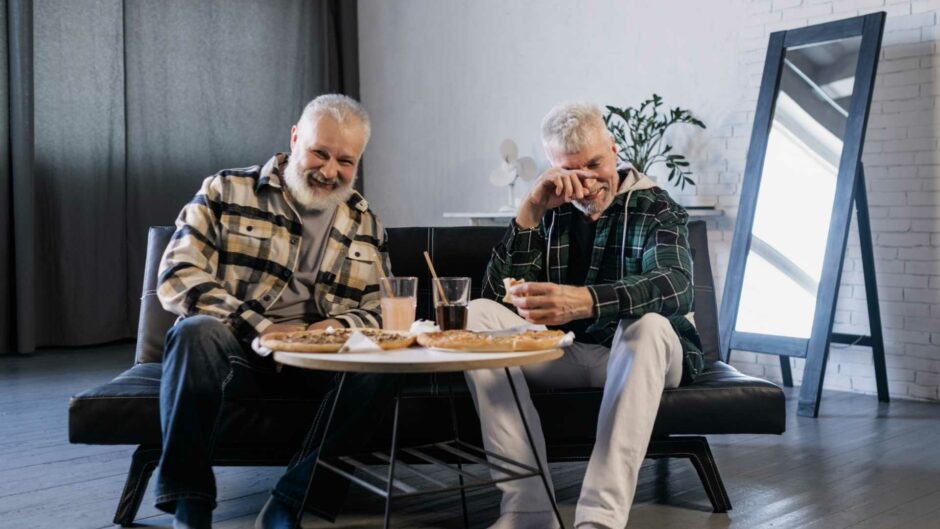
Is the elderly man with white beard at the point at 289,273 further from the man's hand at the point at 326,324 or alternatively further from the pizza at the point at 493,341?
the pizza at the point at 493,341

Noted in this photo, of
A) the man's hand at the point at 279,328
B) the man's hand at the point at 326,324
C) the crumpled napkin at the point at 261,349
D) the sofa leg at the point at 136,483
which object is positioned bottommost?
the sofa leg at the point at 136,483

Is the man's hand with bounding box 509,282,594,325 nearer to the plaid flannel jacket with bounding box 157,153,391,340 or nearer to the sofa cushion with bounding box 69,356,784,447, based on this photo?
the sofa cushion with bounding box 69,356,784,447

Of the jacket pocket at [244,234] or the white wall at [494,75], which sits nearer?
Answer: the jacket pocket at [244,234]

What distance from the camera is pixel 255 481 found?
2768mm

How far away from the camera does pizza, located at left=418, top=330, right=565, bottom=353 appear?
1.80 meters

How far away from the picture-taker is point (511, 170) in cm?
545

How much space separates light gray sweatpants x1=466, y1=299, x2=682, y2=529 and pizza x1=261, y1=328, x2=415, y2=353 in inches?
14.8

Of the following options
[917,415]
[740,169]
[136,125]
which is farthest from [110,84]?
[917,415]

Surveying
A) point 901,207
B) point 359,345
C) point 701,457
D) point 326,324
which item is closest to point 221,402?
point 326,324

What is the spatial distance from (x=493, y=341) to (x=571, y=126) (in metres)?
0.75

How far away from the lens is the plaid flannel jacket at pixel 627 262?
218 cm

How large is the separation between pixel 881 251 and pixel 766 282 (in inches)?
19.6

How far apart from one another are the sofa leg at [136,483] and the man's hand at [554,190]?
3.46ft

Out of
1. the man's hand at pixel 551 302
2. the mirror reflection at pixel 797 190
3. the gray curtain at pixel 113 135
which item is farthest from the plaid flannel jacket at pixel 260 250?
the gray curtain at pixel 113 135
